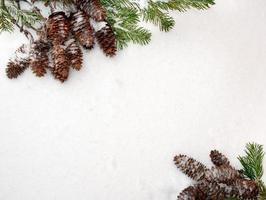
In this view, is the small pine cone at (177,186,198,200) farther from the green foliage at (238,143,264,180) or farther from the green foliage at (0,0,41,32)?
the green foliage at (0,0,41,32)

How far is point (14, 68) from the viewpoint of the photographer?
93 cm

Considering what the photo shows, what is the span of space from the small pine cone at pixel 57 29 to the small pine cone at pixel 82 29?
0.02 metres

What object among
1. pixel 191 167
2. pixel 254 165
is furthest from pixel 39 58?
pixel 254 165

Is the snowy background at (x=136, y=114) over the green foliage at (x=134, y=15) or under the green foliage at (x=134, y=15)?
under

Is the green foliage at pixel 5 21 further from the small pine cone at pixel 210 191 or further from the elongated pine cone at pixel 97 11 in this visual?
the small pine cone at pixel 210 191

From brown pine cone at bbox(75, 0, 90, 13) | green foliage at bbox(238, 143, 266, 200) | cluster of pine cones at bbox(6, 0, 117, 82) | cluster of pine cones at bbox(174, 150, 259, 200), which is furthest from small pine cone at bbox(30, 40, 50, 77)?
green foliage at bbox(238, 143, 266, 200)

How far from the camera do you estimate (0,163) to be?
90 centimetres

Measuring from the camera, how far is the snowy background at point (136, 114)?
3.04 feet

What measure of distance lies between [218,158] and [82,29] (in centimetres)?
42

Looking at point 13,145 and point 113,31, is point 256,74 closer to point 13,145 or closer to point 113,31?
point 113,31

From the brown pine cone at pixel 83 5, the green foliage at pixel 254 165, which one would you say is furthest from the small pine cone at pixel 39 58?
the green foliage at pixel 254 165

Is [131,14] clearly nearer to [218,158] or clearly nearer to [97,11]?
[97,11]

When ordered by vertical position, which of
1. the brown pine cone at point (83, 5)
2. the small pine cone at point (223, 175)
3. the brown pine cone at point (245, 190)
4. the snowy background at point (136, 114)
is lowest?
the brown pine cone at point (245, 190)

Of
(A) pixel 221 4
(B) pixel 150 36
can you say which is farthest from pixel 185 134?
(A) pixel 221 4
